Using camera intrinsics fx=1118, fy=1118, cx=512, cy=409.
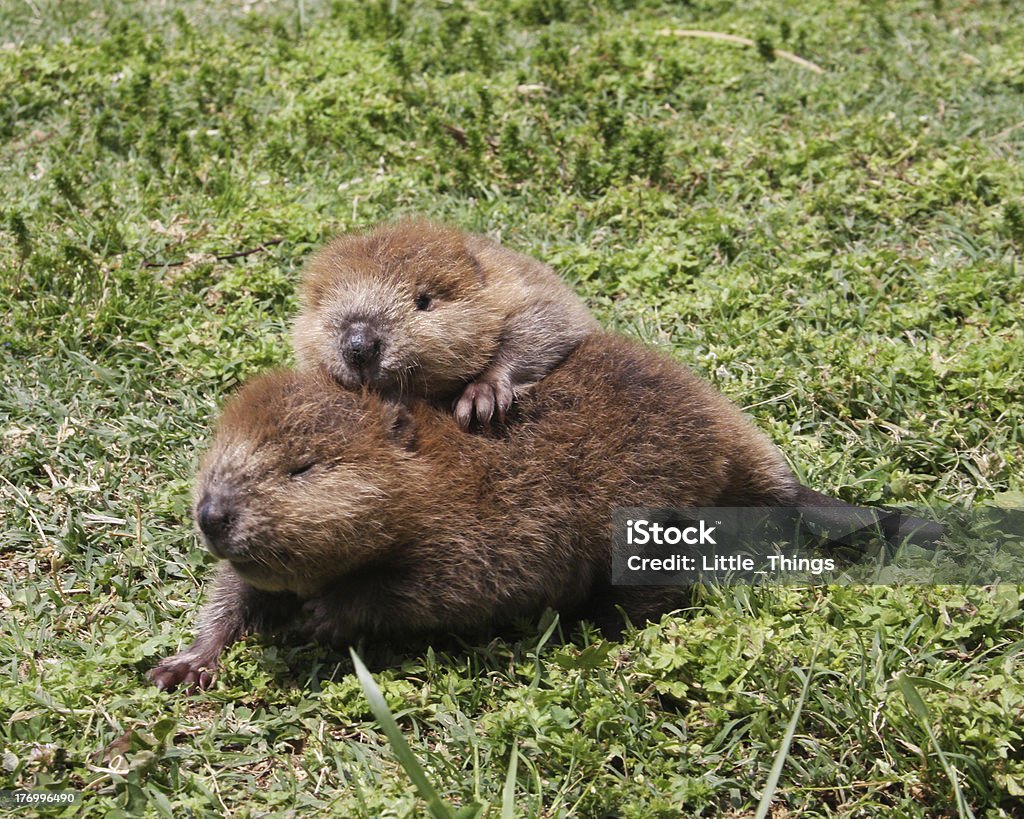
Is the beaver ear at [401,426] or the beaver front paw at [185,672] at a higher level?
the beaver ear at [401,426]

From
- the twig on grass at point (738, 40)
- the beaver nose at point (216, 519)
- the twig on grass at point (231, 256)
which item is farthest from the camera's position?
the twig on grass at point (738, 40)

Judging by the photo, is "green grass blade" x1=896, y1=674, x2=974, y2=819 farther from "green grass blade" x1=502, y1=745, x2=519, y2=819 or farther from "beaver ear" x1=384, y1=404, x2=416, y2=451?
"beaver ear" x1=384, y1=404, x2=416, y2=451

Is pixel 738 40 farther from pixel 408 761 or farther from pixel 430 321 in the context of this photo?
pixel 408 761

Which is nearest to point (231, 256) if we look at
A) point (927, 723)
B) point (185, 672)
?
point (185, 672)

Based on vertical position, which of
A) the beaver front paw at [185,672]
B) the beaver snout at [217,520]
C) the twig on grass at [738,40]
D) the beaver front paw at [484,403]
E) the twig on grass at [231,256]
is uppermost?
the twig on grass at [738,40]

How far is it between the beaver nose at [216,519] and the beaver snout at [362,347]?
940mm

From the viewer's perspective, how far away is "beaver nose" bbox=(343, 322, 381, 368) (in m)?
4.42

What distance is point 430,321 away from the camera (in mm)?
4574

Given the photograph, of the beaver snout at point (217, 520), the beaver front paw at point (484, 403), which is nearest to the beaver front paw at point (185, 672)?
the beaver snout at point (217, 520)

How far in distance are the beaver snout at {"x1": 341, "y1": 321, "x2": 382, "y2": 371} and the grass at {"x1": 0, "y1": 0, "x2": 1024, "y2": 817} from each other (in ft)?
3.17

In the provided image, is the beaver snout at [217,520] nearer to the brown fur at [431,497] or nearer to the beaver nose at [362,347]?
the brown fur at [431,497]

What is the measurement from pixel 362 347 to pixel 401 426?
51 cm

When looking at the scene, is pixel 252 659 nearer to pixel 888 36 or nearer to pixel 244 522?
pixel 244 522

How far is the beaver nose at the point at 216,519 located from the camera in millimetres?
3682
